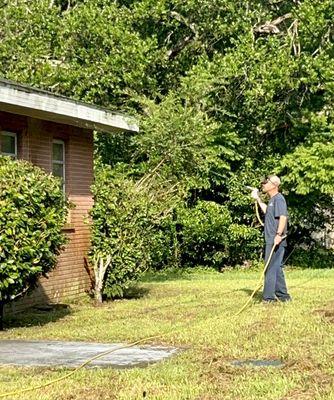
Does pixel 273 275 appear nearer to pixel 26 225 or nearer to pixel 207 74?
pixel 26 225

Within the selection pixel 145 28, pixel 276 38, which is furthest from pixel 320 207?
pixel 145 28

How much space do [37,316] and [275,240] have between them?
3.89 meters

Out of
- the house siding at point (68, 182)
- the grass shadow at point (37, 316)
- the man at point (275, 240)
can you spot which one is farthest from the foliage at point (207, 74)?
the grass shadow at point (37, 316)

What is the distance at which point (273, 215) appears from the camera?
45.2 feet

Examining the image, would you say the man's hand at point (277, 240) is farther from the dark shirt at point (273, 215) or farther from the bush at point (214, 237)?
the bush at point (214, 237)

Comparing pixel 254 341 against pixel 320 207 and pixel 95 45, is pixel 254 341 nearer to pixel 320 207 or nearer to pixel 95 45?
pixel 95 45

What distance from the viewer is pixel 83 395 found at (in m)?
7.09

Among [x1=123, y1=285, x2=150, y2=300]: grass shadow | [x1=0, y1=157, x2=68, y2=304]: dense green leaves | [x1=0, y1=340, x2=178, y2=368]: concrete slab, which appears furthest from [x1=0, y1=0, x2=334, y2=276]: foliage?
[x1=0, y1=340, x2=178, y2=368]: concrete slab

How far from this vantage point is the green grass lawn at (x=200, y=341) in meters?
7.16

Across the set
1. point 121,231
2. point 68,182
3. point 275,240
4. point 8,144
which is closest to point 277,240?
point 275,240

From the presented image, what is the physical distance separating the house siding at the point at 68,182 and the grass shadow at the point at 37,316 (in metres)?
0.25

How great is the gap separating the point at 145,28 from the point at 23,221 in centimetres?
1524

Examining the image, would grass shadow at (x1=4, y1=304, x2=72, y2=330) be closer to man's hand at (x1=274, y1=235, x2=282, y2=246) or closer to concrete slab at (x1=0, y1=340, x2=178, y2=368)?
concrete slab at (x1=0, y1=340, x2=178, y2=368)

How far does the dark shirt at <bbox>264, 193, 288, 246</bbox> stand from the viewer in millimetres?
13711
